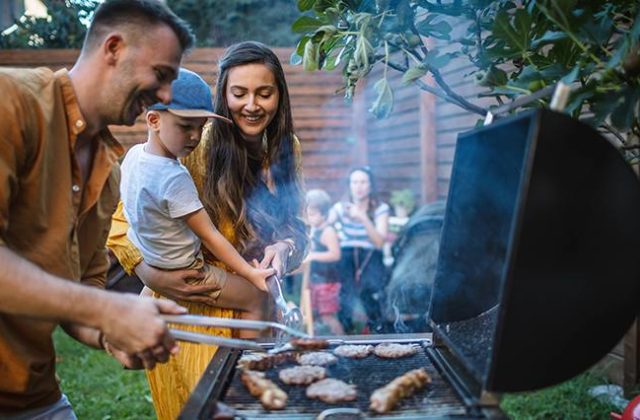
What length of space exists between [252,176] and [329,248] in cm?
390

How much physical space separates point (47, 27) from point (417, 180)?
6563mm

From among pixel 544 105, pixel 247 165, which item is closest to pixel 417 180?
pixel 247 165

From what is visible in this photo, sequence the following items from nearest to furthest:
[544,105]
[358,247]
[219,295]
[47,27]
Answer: [544,105] < [219,295] < [358,247] < [47,27]

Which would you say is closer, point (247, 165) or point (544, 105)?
point (544, 105)

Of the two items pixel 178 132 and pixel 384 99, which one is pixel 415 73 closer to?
pixel 384 99

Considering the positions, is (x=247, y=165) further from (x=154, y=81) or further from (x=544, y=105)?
(x=544, y=105)

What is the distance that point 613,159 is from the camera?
169 centimetres

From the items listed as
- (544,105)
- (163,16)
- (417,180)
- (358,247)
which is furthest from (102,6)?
(417,180)

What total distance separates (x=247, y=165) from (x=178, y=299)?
782 mm

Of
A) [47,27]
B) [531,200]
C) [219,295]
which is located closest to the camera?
[531,200]

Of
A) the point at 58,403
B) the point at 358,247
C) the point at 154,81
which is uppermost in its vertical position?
the point at 154,81

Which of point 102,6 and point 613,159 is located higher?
point 102,6

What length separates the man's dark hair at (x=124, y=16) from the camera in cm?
196

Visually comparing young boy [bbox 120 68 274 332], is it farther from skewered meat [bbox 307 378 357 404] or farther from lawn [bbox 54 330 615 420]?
lawn [bbox 54 330 615 420]
